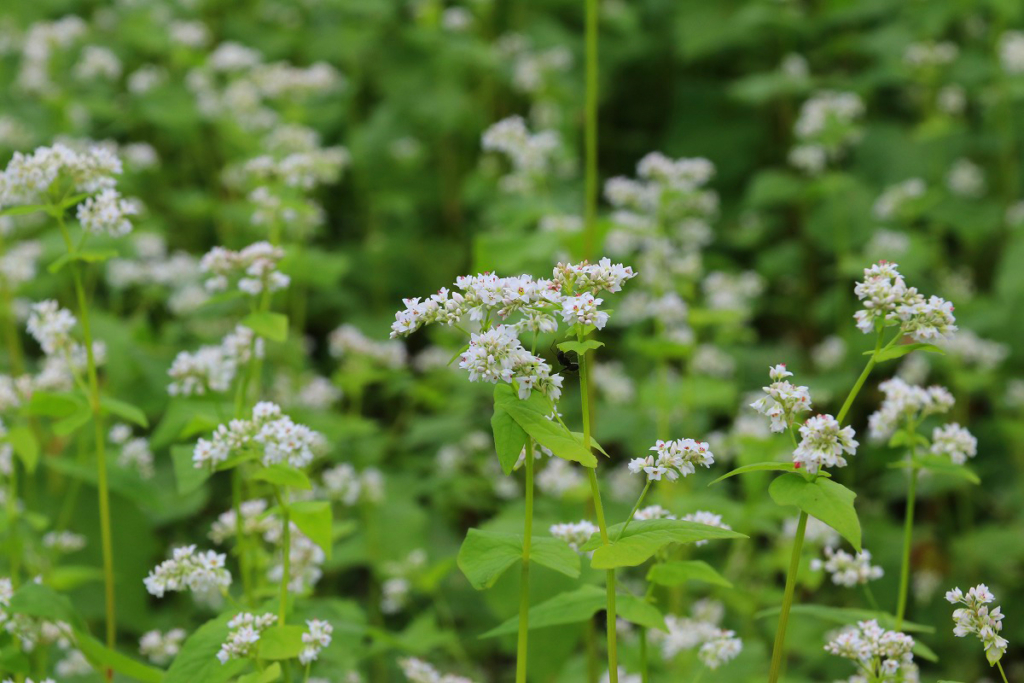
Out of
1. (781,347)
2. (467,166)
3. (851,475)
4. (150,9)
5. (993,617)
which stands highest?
(150,9)

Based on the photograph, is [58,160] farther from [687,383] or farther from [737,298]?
[737,298]

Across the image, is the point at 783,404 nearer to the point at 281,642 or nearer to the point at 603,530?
the point at 603,530

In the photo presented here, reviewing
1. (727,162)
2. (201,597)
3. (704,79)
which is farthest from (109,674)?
(704,79)

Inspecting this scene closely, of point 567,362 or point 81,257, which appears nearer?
point 567,362

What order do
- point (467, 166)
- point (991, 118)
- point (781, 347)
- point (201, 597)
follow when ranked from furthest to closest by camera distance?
point (467, 166) < point (991, 118) < point (781, 347) < point (201, 597)

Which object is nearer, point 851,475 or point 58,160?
point 58,160

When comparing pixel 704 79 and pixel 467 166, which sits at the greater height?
pixel 704 79

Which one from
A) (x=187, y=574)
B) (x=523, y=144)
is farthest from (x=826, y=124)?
(x=187, y=574)
